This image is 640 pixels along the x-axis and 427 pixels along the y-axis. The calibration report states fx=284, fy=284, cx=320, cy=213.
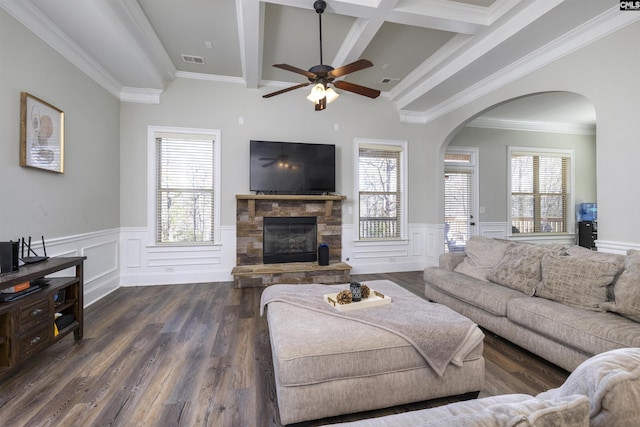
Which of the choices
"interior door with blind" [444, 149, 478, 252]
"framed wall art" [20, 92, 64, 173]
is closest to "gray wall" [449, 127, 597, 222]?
"interior door with blind" [444, 149, 478, 252]

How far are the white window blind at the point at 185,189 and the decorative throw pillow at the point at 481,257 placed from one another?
375 centimetres

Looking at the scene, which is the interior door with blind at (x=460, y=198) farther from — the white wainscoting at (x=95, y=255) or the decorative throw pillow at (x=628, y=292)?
the white wainscoting at (x=95, y=255)

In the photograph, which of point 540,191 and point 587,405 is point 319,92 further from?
point 540,191

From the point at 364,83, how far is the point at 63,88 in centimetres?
400

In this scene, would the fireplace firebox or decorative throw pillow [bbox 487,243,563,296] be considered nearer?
decorative throw pillow [bbox 487,243,563,296]

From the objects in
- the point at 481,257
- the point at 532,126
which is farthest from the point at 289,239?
the point at 532,126

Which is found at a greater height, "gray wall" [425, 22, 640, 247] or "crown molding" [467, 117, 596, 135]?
"crown molding" [467, 117, 596, 135]

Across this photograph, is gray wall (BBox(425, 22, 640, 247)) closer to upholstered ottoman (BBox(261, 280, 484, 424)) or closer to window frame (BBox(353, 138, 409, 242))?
upholstered ottoman (BBox(261, 280, 484, 424))

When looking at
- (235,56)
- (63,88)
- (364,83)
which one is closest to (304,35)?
(235,56)

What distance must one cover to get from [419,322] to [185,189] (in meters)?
4.07

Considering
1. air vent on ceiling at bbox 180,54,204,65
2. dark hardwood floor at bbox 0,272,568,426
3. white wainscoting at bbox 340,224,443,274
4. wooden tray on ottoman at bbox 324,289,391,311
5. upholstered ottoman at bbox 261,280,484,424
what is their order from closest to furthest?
upholstered ottoman at bbox 261,280,484,424, dark hardwood floor at bbox 0,272,568,426, wooden tray on ottoman at bbox 324,289,391,311, air vent on ceiling at bbox 180,54,204,65, white wainscoting at bbox 340,224,443,274

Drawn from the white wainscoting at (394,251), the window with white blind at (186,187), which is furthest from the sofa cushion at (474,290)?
A: the window with white blind at (186,187)

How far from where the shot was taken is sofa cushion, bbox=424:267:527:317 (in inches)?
99.2

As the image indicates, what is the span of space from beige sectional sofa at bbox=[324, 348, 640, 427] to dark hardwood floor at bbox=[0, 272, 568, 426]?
4.45 ft
